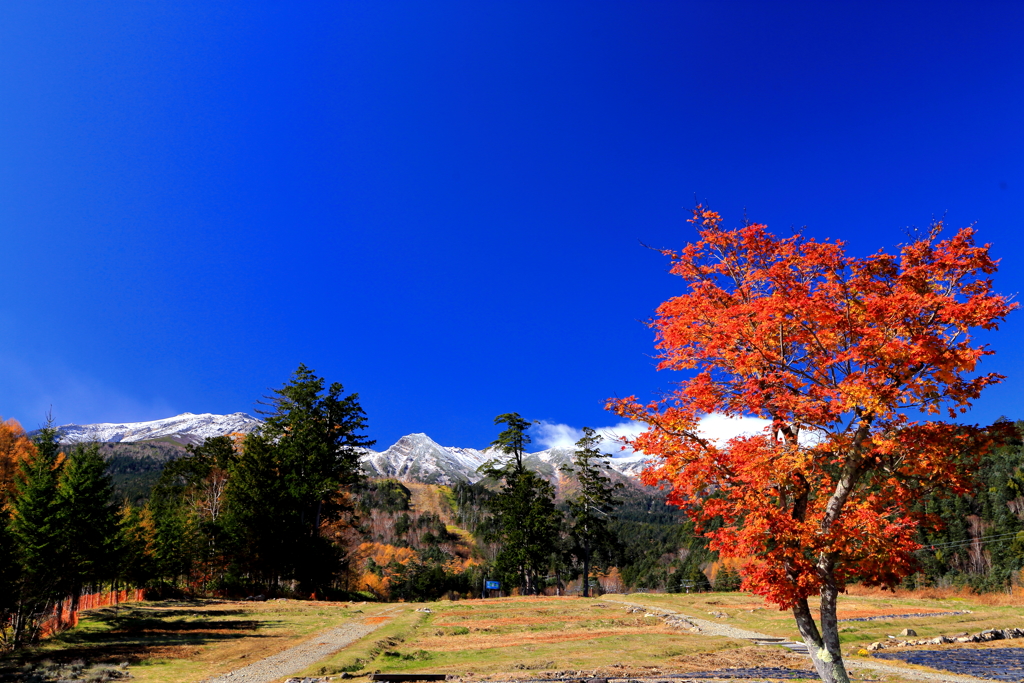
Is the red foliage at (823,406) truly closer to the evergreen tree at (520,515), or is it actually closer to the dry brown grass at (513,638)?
the dry brown grass at (513,638)

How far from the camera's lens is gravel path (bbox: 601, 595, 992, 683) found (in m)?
15.8

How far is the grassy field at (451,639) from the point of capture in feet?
56.1

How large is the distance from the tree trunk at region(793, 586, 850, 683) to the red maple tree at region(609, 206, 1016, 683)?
0.03 m

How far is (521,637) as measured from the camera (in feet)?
80.5

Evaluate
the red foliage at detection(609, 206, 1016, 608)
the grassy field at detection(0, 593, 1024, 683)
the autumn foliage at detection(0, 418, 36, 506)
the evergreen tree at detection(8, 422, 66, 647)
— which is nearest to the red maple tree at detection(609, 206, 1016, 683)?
the red foliage at detection(609, 206, 1016, 608)

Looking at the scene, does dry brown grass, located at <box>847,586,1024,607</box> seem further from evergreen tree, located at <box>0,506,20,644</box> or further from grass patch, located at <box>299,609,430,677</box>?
evergreen tree, located at <box>0,506,20,644</box>

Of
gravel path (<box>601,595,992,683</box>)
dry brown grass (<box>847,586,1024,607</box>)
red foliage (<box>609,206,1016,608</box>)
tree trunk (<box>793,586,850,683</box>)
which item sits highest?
red foliage (<box>609,206,1016,608</box>)

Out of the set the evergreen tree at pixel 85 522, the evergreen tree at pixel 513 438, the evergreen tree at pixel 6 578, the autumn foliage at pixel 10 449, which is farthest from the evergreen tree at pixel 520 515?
the autumn foliage at pixel 10 449

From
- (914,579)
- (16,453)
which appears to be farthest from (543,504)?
(914,579)

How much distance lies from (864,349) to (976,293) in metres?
2.04

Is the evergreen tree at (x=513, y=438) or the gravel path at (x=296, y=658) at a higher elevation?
the evergreen tree at (x=513, y=438)

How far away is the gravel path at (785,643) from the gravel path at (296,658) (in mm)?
16416

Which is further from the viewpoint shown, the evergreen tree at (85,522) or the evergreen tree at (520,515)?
the evergreen tree at (520,515)

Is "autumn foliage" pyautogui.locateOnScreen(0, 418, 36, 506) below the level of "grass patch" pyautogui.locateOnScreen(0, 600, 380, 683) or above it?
above
